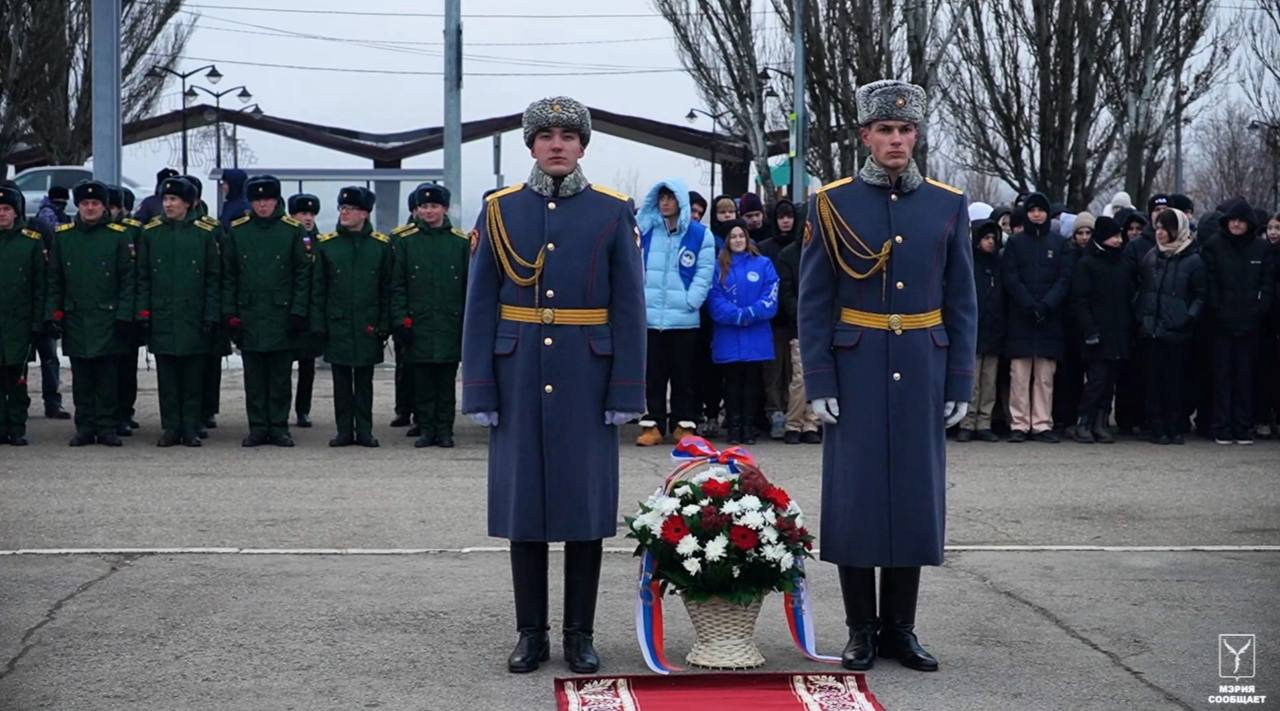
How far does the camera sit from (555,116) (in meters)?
6.72

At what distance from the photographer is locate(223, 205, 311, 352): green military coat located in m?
13.9

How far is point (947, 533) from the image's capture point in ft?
32.6

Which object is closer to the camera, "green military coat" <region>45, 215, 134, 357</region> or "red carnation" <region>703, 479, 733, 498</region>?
"red carnation" <region>703, 479, 733, 498</region>

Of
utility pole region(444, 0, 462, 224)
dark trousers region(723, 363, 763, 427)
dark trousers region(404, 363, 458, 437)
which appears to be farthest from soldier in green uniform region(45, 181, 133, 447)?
utility pole region(444, 0, 462, 224)

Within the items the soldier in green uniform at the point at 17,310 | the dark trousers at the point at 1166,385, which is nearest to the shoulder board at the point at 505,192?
the soldier in green uniform at the point at 17,310

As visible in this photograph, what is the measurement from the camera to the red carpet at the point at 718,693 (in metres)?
6.10

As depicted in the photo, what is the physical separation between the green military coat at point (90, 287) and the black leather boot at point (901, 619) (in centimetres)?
849

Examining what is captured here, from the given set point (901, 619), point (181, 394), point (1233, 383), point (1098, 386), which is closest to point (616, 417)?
point (901, 619)

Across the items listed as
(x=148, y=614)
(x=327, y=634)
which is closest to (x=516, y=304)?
(x=327, y=634)

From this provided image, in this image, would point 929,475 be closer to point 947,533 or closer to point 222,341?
point 947,533

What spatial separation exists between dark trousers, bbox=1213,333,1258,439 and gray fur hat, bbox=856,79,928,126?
8.63 metres

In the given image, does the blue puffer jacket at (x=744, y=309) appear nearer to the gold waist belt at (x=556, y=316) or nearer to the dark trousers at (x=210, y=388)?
the dark trousers at (x=210, y=388)

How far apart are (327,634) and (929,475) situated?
2535mm

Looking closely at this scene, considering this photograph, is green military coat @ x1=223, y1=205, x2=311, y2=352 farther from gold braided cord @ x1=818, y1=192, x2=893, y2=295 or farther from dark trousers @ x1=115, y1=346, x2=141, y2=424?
gold braided cord @ x1=818, y1=192, x2=893, y2=295
